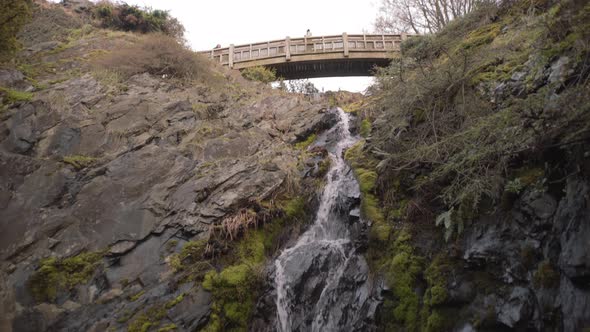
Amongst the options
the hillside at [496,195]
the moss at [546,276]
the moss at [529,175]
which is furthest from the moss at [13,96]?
the moss at [546,276]

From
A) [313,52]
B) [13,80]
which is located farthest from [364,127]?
[13,80]

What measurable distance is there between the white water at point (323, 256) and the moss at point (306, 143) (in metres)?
2.94

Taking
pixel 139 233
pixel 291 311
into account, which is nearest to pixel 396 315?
pixel 291 311

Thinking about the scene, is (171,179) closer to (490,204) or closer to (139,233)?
(139,233)

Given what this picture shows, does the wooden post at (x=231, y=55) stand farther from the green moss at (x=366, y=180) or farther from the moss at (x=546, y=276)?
the moss at (x=546, y=276)

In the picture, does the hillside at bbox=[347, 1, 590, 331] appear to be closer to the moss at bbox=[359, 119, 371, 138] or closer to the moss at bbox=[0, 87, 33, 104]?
the moss at bbox=[359, 119, 371, 138]

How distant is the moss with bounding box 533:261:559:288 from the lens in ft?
11.4

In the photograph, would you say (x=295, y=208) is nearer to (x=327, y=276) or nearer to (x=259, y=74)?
(x=327, y=276)

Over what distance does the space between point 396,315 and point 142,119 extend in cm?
910

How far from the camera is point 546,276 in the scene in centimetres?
355

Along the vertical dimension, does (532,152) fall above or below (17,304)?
above

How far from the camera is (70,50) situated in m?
14.5

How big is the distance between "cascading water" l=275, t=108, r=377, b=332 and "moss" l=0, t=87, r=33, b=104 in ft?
31.1

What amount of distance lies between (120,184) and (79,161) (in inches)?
65.0
